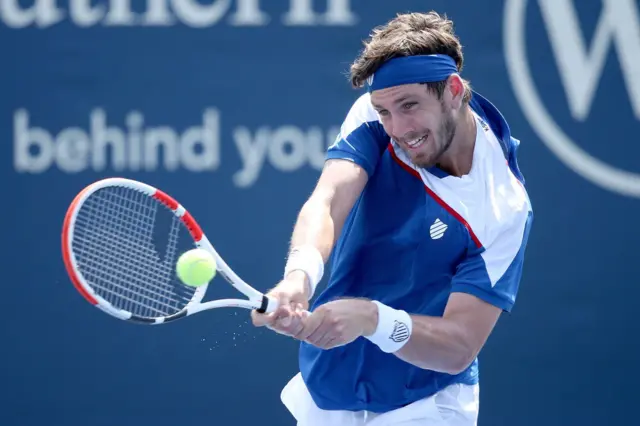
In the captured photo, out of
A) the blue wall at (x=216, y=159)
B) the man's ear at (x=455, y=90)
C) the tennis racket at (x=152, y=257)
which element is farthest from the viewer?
the blue wall at (x=216, y=159)

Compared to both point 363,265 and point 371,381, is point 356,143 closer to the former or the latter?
point 363,265

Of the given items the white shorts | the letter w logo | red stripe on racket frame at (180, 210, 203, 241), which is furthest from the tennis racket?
the letter w logo

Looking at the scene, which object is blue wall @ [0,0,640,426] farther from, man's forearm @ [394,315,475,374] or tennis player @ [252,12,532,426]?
man's forearm @ [394,315,475,374]

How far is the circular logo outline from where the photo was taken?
18.1 feet

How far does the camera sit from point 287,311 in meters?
2.81

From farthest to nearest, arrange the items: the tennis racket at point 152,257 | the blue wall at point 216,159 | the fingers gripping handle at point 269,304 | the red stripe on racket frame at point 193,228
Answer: the blue wall at point 216,159, the red stripe on racket frame at point 193,228, the tennis racket at point 152,257, the fingers gripping handle at point 269,304

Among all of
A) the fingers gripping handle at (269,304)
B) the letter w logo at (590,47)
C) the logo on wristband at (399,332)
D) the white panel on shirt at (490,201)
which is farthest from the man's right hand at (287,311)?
the letter w logo at (590,47)

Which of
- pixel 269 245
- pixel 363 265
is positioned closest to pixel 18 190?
pixel 269 245

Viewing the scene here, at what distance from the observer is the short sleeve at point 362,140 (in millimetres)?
3396

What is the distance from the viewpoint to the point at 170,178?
5449 millimetres

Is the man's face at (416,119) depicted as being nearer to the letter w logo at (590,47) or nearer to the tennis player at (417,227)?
the tennis player at (417,227)

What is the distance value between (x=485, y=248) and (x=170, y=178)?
2.42 m

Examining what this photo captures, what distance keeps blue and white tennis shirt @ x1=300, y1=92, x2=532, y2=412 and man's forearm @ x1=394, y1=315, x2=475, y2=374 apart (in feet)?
0.55

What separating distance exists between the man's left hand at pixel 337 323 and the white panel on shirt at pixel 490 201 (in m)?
0.54
